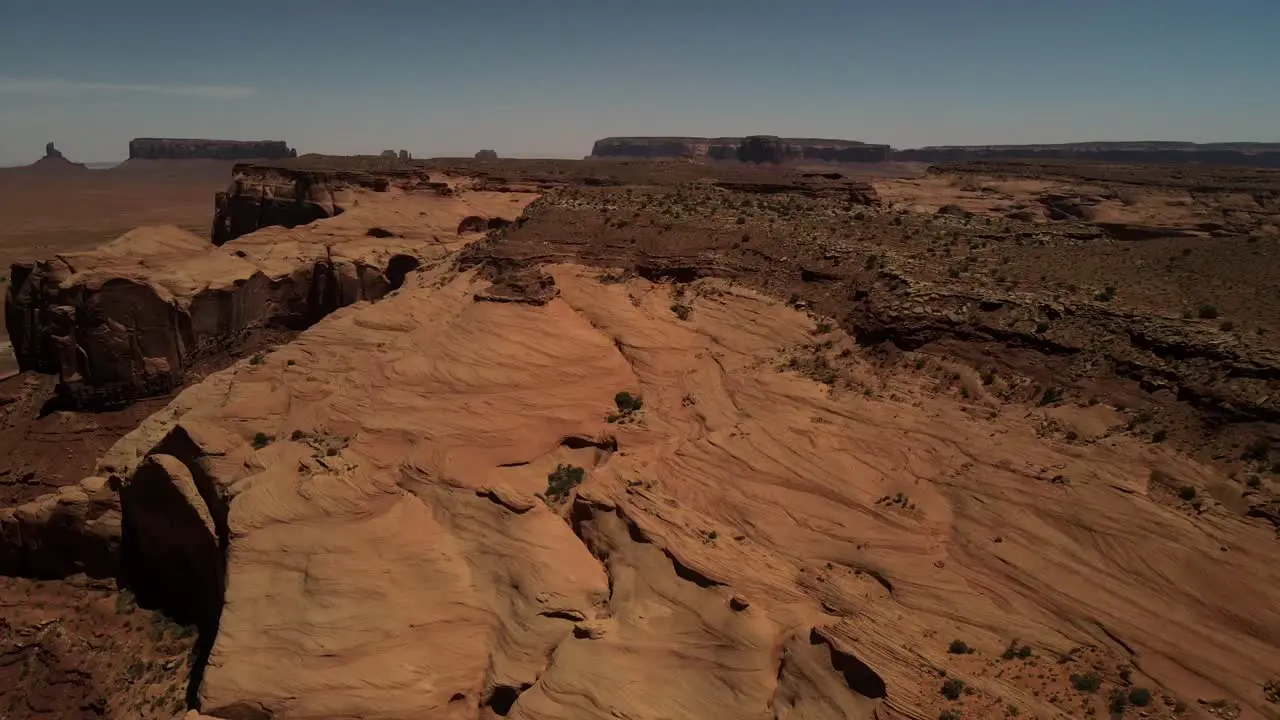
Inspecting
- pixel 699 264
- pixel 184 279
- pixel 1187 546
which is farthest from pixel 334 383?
pixel 1187 546

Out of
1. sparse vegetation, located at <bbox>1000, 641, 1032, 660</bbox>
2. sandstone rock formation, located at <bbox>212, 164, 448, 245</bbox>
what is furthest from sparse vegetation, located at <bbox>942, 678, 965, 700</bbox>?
sandstone rock formation, located at <bbox>212, 164, 448, 245</bbox>

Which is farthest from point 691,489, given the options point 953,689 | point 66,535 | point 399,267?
point 399,267

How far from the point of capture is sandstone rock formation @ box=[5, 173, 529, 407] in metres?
29.5

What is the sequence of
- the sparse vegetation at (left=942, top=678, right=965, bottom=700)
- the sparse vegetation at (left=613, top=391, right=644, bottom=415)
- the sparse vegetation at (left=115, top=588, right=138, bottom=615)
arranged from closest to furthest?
the sparse vegetation at (left=942, top=678, right=965, bottom=700) < the sparse vegetation at (left=115, top=588, right=138, bottom=615) < the sparse vegetation at (left=613, top=391, right=644, bottom=415)

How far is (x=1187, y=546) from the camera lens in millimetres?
12562

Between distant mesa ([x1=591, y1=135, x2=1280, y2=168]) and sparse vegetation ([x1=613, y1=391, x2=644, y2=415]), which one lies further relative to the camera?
distant mesa ([x1=591, y1=135, x2=1280, y2=168])

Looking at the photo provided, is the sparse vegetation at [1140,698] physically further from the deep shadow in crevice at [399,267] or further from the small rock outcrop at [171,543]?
the deep shadow in crevice at [399,267]

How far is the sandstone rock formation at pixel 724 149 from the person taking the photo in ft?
536

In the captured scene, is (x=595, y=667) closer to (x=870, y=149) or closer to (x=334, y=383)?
(x=334, y=383)

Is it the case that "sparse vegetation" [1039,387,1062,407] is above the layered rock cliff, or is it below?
below

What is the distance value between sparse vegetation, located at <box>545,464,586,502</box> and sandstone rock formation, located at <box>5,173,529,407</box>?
21.8 metres

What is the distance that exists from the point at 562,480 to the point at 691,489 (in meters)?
3.39

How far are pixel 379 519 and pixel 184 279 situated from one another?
2185cm

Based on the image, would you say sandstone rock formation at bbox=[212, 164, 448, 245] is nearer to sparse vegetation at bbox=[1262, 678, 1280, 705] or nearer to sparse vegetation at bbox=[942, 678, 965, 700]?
sparse vegetation at bbox=[942, 678, 965, 700]
